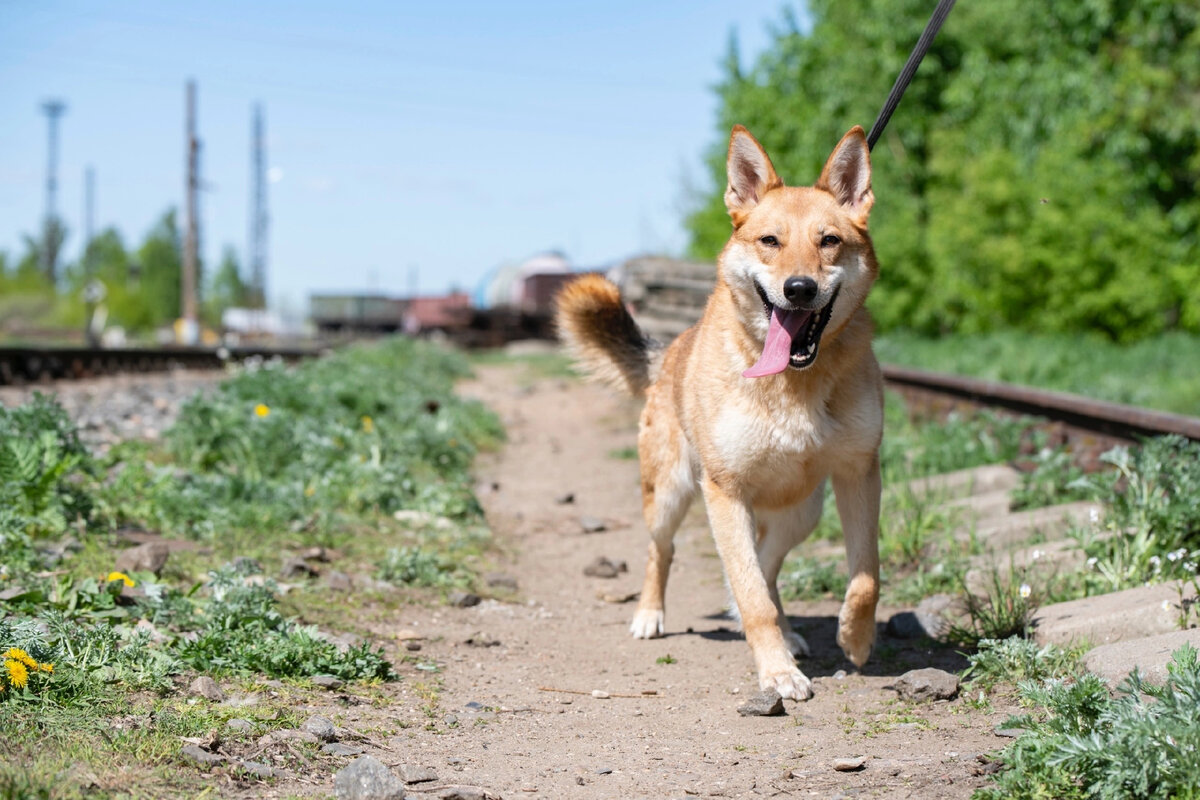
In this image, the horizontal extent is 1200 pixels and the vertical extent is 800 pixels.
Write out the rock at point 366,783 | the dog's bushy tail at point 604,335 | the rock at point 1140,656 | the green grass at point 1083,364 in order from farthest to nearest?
the green grass at point 1083,364
the dog's bushy tail at point 604,335
the rock at point 1140,656
the rock at point 366,783

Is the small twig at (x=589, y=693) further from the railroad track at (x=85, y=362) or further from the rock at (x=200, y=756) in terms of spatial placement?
the railroad track at (x=85, y=362)

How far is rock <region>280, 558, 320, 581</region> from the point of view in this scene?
545cm

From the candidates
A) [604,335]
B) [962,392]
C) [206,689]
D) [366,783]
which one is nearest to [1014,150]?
[962,392]

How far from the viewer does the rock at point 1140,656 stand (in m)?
3.55

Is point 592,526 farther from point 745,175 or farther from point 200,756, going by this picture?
point 200,756

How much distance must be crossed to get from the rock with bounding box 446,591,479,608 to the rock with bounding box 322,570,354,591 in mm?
507

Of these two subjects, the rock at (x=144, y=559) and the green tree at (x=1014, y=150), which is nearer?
the rock at (x=144, y=559)

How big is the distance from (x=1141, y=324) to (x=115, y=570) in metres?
19.2

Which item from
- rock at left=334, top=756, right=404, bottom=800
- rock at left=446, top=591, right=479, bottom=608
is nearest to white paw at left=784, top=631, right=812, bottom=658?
rock at left=446, top=591, right=479, bottom=608

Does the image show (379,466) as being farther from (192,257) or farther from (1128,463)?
(192,257)

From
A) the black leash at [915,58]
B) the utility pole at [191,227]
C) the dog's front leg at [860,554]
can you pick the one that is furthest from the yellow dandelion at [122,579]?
the utility pole at [191,227]

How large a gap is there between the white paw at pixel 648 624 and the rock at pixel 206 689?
7.24 ft

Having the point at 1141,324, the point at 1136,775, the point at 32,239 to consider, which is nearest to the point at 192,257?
the point at 1141,324

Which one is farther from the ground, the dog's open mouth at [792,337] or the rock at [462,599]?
the dog's open mouth at [792,337]
